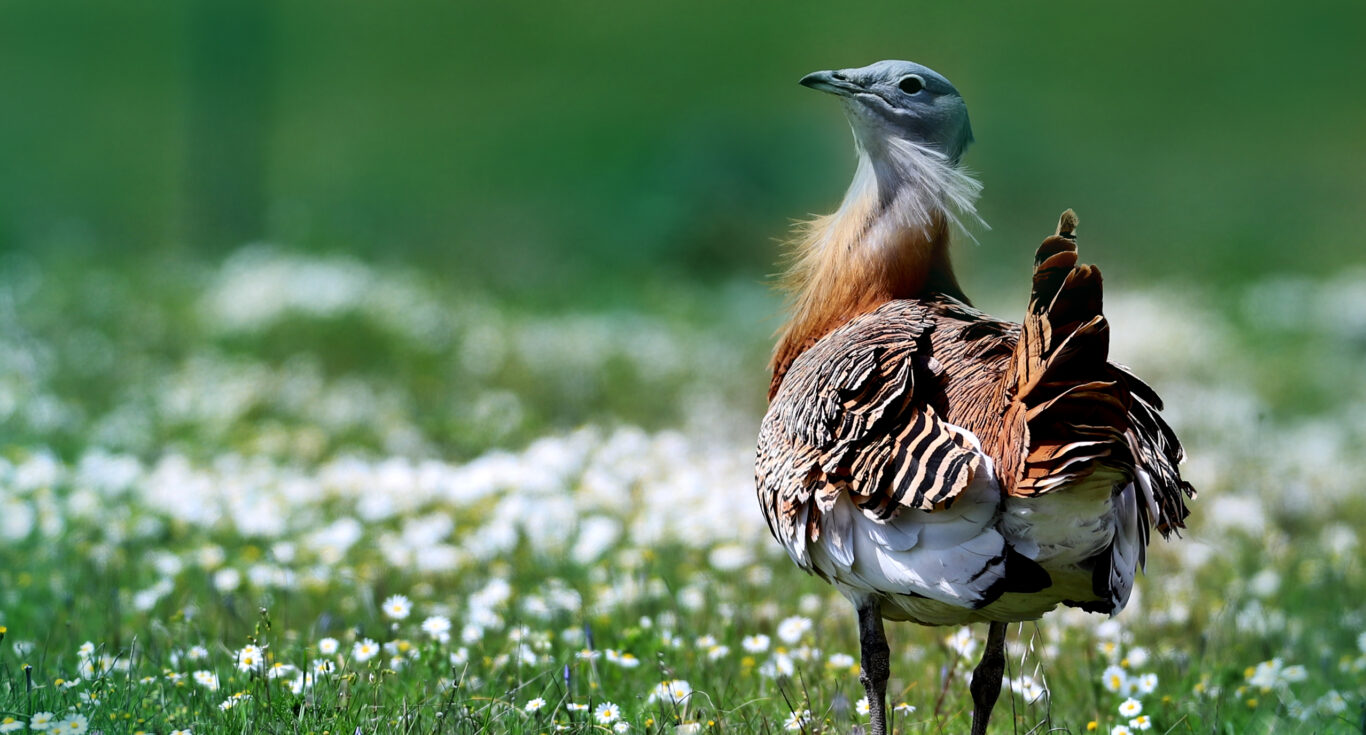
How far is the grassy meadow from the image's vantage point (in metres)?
3.43

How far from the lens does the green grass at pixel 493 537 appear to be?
3.27 meters

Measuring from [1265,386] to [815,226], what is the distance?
21.4ft

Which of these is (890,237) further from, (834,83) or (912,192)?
(834,83)

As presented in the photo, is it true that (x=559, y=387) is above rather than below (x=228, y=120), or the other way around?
below

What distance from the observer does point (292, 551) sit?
463cm

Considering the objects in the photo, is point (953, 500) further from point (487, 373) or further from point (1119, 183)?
point (1119, 183)

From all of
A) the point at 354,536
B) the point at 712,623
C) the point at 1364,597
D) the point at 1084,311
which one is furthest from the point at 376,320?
the point at 1084,311

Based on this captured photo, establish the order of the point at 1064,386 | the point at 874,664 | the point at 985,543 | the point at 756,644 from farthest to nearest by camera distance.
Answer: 1. the point at 756,644
2. the point at 874,664
3. the point at 985,543
4. the point at 1064,386

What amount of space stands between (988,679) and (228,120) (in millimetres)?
12528

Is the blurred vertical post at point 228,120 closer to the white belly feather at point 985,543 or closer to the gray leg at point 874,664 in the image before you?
the gray leg at point 874,664

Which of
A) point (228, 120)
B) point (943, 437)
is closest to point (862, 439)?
point (943, 437)

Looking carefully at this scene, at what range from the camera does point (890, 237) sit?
3303 millimetres

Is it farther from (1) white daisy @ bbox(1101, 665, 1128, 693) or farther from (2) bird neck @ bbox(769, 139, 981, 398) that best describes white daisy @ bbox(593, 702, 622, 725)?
(1) white daisy @ bbox(1101, 665, 1128, 693)

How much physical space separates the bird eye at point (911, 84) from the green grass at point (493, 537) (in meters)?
1.54
